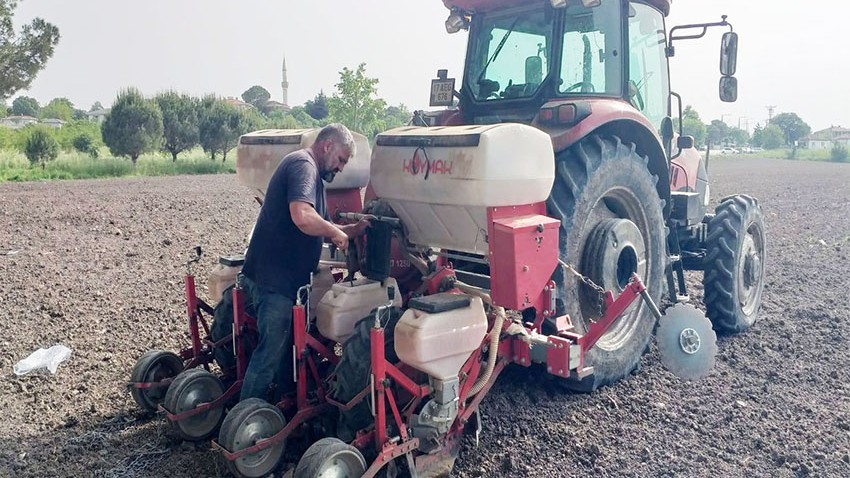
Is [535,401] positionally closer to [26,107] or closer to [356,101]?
[356,101]

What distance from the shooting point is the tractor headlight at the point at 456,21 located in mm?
5211

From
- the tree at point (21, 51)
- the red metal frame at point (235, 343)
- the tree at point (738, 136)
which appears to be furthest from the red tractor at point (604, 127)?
the tree at point (738, 136)

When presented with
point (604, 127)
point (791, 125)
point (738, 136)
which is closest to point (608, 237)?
point (604, 127)

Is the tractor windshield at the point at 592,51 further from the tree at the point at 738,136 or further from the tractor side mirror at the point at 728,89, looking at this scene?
the tree at the point at 738,136

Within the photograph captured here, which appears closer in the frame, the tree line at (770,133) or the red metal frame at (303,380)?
the red metal frame at (303,380)

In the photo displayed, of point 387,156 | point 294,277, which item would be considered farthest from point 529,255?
point 294,277

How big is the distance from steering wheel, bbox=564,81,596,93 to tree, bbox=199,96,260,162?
3116 cm

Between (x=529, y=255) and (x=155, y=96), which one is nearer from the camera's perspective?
(x=529, y=255)

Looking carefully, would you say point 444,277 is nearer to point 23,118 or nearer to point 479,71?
point 479,71

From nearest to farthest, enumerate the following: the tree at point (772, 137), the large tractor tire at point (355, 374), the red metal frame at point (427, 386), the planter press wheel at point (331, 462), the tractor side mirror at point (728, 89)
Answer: the planter press wheel at point (331, 462)
the red metal frame at point (427, 386)
the large tractor tire at point (355, 374)
the tractor side mirror at point (728, 89)
the tree at point (772, 137)

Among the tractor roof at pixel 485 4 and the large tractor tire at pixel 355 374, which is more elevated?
the tractor roof at pixel 485 4

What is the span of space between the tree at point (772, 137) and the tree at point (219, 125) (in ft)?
266

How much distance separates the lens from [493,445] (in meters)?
3.79

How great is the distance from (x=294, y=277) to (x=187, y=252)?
587cm
